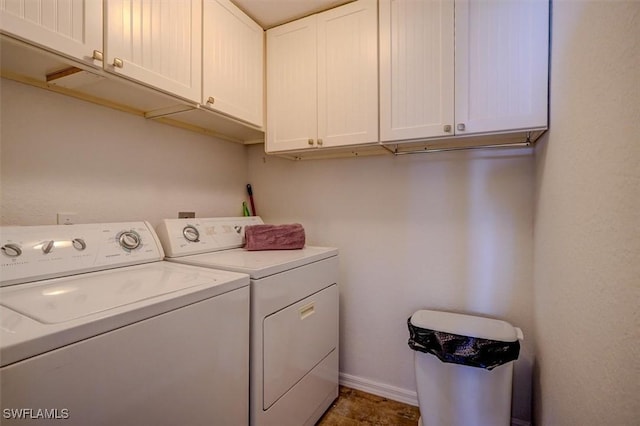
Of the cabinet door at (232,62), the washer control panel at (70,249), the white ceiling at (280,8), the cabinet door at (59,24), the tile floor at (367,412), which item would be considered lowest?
the tile floor at (367,412)

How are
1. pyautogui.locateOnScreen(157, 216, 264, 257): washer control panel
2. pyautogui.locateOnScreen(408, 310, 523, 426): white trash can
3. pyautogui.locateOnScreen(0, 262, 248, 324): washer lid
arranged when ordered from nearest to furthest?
pyautogui.locateOnScreen(0, 262, 248, 324): washer lid → pyautogui.locateOnScreen(408, 310, 523, 426): white trash can → pyautogui.locateOnScreen(157, 216, 264, 257): washer control panel

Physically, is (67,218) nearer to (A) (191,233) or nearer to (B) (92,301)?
(A) (191,233)

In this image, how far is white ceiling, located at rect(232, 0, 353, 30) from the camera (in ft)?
5.66

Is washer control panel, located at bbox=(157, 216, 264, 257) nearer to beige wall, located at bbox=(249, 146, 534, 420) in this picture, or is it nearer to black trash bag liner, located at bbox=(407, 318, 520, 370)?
beige wall, located at bbox=(249, 146, 534, 420)

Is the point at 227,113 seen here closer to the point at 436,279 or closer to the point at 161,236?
the point at 161,236

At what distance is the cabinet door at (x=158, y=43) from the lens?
115 centimetres

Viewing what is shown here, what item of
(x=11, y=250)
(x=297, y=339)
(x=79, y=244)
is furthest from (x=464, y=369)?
(x=11, y=250)

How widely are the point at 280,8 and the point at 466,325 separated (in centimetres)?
208

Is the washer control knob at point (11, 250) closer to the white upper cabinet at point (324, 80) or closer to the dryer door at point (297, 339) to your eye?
the dryer door at point (297, 339)

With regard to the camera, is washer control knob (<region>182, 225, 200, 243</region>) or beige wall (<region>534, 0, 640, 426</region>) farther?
washer control knob (<region>182, 225, 200, 243</region>)

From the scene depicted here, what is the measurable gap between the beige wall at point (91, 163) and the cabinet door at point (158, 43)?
16.7 inches

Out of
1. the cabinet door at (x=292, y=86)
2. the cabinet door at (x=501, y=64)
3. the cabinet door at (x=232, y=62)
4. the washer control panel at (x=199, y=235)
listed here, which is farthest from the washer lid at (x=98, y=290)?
the cabinet door at (x=501, y=64)

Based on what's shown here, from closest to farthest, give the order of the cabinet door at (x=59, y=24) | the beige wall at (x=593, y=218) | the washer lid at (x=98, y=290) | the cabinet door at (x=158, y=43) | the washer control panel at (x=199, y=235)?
the beige wall at (x=593, y=218) → the washer lid at (x=98, y=290) → the cabinet door at (x=59, y=24) → the cabinet door at (x=158, y=43) → the washer control panel at (x=199, y=235)

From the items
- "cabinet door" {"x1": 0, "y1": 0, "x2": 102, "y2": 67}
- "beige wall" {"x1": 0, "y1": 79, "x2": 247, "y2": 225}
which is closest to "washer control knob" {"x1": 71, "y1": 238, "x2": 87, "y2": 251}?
"beige wall" {"x1": 0, "y1": 79, "x2": 247, "y2": 225}
